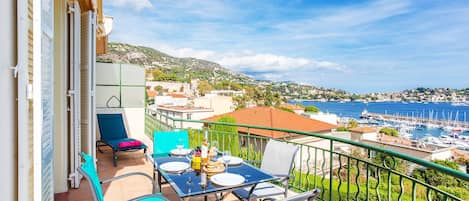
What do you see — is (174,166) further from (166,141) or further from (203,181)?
(166,141)

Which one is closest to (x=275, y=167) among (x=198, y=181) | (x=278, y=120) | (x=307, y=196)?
(x=198, y=181)

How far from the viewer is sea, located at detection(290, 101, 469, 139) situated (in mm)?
44375

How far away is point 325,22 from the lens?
49469 mm

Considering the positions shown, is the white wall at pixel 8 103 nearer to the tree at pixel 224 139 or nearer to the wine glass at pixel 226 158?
the wine glass at pixel 226 158

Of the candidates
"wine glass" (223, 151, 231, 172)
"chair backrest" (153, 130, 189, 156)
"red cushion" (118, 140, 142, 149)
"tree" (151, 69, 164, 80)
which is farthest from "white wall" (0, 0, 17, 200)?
"tree" (151, 69, 164, 80)

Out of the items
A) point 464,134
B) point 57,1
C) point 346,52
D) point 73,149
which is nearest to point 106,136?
point 73,149

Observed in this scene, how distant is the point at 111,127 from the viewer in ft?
19.5

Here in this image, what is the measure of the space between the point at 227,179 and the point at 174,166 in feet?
1.91

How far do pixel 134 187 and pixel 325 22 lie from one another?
50829mm

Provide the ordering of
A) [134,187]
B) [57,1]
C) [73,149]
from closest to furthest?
1. [57,1]
2. [73,149]
3. [134,187]

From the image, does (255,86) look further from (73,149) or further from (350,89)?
(73,149)

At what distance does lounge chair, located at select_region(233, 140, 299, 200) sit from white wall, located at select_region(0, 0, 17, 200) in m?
1.78

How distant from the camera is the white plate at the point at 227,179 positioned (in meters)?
2.17

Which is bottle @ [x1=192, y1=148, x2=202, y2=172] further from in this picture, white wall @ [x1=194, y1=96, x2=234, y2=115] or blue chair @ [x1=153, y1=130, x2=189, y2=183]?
white wall @ [x1=194, y1=96, x2=234, y2=115]
